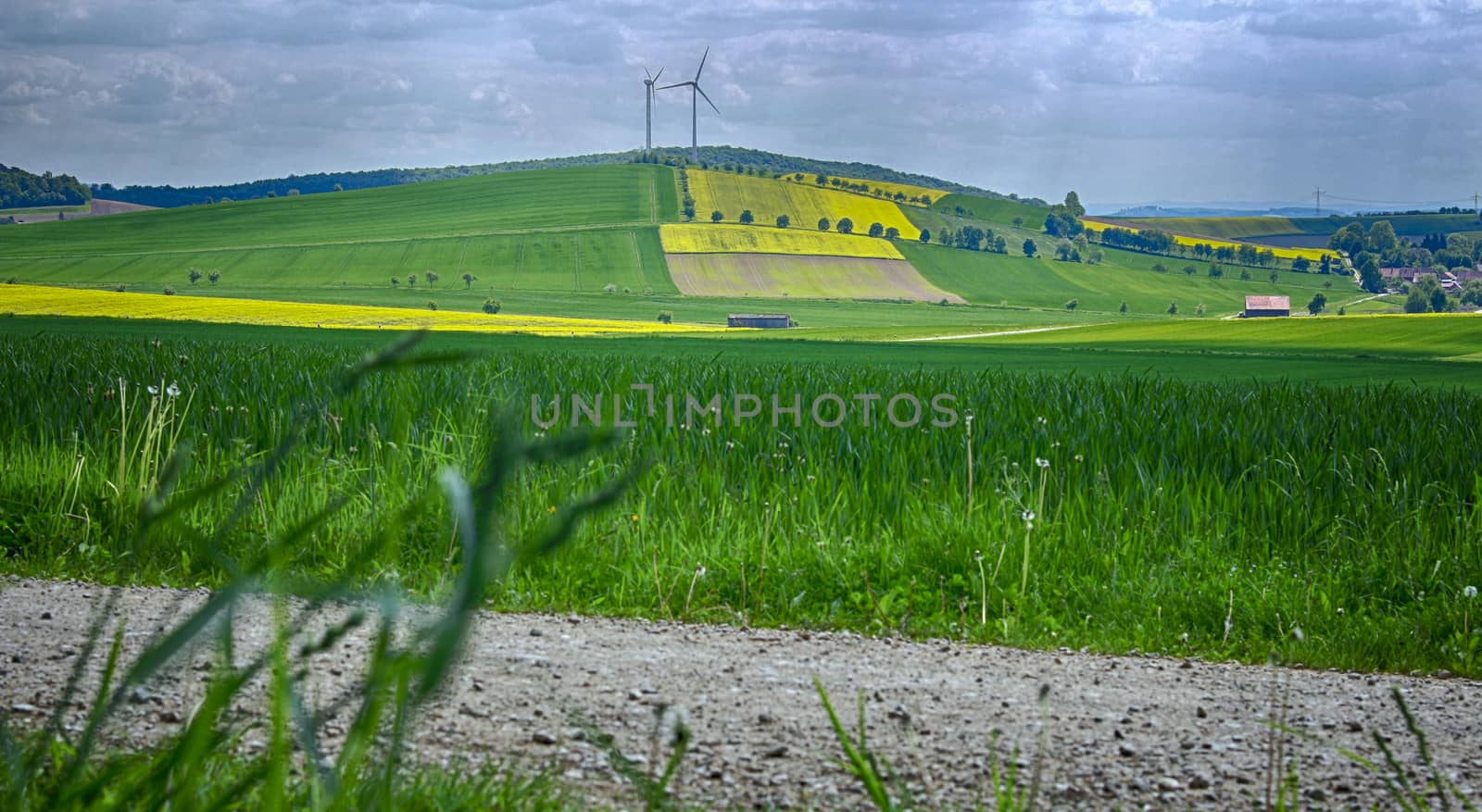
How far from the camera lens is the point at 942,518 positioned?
793 cm

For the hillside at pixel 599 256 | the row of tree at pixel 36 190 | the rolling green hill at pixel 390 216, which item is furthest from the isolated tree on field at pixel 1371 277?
the row of tree at pixel 36 190

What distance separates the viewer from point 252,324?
165 feet

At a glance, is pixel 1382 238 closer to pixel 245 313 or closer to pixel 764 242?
pixel 764 242

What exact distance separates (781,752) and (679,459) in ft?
18.9

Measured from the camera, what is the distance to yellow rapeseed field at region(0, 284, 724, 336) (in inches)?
2094

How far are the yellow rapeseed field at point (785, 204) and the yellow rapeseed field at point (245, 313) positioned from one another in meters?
95.4

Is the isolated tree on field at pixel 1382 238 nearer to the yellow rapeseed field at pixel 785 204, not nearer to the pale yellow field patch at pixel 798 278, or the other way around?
the yellow rapeseed field at pixel 785 204

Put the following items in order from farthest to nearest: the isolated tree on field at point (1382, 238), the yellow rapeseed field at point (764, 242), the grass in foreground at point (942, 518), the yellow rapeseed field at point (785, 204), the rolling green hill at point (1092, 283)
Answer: the isolated tree on field at point (1382, 238)
the yellow rapeseed field at point (785, 204)
the yellow rapeseed field at point (764, 242)
the rolling green hill at point (1092, 283)
the grass in foreground at point (942, 518)

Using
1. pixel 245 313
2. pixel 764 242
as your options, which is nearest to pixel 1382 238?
pixel 764 242

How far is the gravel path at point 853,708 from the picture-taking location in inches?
144

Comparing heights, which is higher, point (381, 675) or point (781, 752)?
point (381, 675)

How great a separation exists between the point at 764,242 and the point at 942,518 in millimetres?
144731

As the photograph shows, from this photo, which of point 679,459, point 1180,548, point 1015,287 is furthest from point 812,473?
point 1015,287

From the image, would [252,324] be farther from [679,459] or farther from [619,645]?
[619,645]
